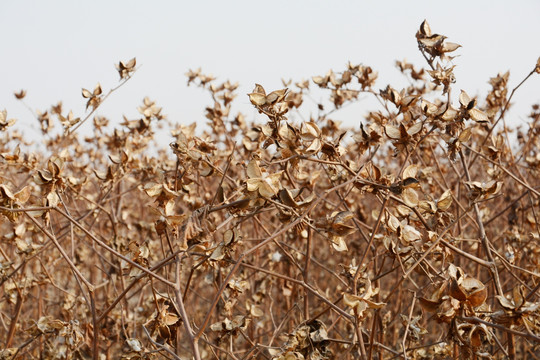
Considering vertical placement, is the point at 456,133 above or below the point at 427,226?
above

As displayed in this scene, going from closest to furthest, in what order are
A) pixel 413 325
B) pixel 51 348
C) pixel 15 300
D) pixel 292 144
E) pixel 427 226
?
pixel 292 144 < pixel 427 226 < pixel 413 325 < pixel 51 348 < pixel 15 300

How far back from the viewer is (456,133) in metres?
1.16

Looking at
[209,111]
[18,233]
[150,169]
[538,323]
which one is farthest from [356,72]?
[18,233]

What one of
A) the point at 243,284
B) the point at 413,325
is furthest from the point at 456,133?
the point at 243,284

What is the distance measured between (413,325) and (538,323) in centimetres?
34

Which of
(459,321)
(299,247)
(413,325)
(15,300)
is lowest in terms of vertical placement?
(459,321)

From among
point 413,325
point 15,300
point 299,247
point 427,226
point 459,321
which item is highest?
point 299,247

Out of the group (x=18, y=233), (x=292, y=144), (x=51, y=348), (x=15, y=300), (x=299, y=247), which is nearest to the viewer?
(x=292, y=144)

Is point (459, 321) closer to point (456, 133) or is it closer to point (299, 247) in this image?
point (456, 133)

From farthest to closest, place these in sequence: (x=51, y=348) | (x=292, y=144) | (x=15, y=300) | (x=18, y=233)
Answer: (x=15, y=300) → (x=51, y=348) → (x=18, y=233) → (x=292, y=144)

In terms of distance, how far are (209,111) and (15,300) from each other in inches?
42.5

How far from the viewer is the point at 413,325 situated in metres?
1.32

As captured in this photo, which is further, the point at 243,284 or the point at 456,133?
the point at 243,284

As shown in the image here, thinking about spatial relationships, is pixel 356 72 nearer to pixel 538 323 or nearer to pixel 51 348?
pixel 538 323
